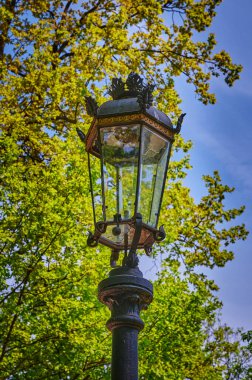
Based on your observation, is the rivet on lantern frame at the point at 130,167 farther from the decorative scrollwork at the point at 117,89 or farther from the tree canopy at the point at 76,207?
the tree canopy at the point at 76,207

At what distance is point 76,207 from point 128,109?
308 inches

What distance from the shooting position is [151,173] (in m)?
4.79

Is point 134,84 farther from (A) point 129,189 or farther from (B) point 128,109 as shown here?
(A) point 129,189

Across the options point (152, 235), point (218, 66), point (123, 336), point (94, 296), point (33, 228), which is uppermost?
point (218, 66)

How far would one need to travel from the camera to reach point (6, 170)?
494 inches

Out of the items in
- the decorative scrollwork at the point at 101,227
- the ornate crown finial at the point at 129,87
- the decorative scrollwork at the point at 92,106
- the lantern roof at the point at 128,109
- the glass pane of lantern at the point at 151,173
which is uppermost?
the ornate crown finial at the point at 129,87

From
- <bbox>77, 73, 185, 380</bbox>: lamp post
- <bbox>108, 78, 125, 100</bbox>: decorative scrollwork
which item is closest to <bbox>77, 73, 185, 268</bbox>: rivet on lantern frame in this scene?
<bbox>77, 73, 185, 380</bbox>: lamp post

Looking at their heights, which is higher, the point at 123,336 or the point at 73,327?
the point at 73,327

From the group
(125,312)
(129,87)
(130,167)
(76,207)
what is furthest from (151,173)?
(76,207)

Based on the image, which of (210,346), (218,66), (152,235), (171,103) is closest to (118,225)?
(152,235)

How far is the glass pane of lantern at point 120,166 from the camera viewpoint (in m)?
4.73

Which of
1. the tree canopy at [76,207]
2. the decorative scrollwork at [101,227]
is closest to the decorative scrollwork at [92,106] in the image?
the decorative scrollwork at [101,227]

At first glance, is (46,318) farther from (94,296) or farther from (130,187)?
(130,187)

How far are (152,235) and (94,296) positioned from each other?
773cm
